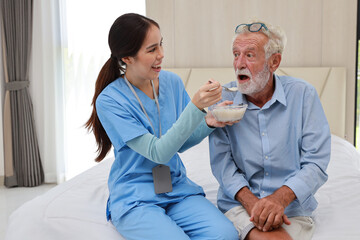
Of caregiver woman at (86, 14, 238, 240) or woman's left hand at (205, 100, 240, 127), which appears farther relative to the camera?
woman's left hand at (205, 100, 240, 127)

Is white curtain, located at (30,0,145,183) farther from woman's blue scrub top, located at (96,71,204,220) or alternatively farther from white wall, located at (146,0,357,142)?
woman's blue scrub top, located at (96,71,204,220)

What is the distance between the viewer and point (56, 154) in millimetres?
4172

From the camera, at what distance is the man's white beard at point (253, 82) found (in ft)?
5.35

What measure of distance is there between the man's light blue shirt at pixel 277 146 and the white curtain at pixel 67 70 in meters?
2.59

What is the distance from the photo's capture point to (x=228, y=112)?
1495 mm

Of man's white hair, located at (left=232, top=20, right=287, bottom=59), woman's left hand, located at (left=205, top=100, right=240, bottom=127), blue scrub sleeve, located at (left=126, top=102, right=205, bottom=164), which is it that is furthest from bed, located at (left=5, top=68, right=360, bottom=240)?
man's white hair, located at (left=232, top=20, right=287, bottom=59)

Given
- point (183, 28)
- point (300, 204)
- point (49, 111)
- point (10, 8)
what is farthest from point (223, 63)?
point (300, 204)

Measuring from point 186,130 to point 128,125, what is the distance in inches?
9.2

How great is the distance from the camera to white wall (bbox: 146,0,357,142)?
343 centimetres

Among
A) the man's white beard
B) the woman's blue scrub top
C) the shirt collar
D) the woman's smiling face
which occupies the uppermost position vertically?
the woman's smiling face

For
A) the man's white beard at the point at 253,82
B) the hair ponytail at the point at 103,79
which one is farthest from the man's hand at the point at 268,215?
the hair ponytail at the point at 103,79

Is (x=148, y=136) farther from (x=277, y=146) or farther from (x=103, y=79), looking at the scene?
(x=277, y=146)

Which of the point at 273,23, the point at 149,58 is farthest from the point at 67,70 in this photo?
the point at 149,58

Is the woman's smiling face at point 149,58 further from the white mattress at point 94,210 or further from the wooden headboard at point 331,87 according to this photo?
the wooden headboard at point 331,87
